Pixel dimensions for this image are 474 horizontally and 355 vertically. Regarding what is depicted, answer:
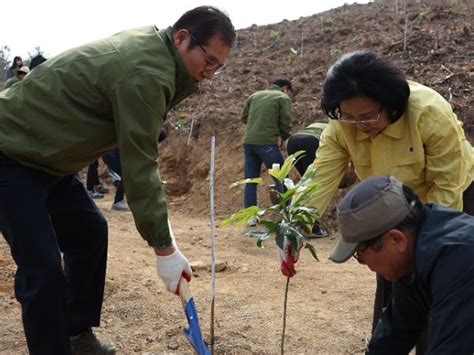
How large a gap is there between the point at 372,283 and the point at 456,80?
447cm

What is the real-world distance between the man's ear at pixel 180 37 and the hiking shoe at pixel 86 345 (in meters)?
1.57

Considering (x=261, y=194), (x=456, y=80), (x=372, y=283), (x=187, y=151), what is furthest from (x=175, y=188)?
(x=372, y=283)

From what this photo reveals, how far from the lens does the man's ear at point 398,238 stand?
5.48 feet

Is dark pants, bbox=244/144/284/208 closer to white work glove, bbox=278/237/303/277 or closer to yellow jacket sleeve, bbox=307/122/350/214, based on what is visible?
yellow jacket sleeve, bbox=307/122/350/214

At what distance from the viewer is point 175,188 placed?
383 inches

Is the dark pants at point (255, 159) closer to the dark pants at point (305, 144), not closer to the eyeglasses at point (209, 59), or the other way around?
the dark pants at point (305, 144)

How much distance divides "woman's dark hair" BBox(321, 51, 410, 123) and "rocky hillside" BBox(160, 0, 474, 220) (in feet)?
16.4

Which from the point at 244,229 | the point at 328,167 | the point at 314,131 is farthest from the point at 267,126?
the point at 328,167

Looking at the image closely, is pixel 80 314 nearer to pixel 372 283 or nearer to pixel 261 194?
pixel 372 283

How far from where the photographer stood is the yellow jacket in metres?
2.33

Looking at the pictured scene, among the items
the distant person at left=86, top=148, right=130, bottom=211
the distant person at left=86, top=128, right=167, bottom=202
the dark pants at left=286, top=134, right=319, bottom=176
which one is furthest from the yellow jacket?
the distant person at left=86, top=148, right=130, bottom=211

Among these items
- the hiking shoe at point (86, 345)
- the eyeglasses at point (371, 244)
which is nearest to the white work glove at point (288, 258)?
the eyeglasses at point (371, 244)

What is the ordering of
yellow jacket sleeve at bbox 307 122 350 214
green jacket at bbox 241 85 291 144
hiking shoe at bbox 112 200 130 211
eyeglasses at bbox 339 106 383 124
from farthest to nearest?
hiking shoe at bbox 112 200 130 211
green jacket at bbox 241 85 291 144
yellow jacket sleeve at bbox 307 122 350 214
eyeglasses at bbox 339 106 383 124

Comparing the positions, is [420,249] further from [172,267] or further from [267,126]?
[267,126]
